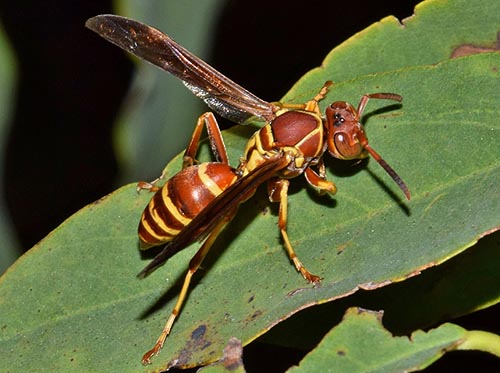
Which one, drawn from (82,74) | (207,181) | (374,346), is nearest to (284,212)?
(207,181)

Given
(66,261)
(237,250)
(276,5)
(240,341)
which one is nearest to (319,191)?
(237,250)

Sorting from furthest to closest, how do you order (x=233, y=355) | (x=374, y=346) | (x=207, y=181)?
(x=207, y=181)
(x=233, y=355)
(x=374, y=346)

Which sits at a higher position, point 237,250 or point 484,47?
point 484,47

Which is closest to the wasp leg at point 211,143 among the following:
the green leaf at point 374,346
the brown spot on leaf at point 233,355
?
the brown spot on leaf at point 233,355

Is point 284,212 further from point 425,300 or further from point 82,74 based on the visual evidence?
point 82,74

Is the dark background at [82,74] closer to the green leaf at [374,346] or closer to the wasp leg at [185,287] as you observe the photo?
the wasp leg at [185,287]

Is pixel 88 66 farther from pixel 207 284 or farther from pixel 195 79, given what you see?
pixel 207 284
